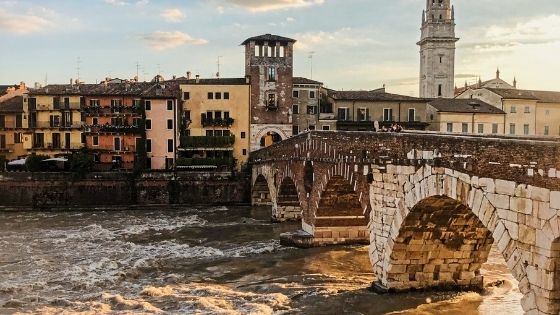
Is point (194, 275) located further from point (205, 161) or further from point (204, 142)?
point (204, 142)

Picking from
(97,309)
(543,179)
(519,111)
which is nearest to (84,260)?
(97,309)

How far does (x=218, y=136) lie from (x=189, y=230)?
679 inches

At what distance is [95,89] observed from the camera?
53906mm

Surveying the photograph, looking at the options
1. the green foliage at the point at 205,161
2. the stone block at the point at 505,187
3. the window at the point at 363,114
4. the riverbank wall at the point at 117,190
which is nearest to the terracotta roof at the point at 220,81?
the green foliage at the point at 205,161

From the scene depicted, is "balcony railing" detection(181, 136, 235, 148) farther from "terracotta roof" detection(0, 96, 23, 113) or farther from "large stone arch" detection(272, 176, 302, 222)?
"terracotta roof" detection(0, 96, 23, 113)

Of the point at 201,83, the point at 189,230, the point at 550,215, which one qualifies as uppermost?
the point at 201,83

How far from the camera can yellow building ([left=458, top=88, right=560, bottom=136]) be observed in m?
52.6

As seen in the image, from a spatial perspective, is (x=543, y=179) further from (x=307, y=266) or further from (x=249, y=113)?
(x=249, y=113)

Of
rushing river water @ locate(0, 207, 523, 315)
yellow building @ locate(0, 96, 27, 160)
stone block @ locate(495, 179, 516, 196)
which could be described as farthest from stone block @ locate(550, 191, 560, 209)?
yellow building @ locate(0, 96, 27, 160)

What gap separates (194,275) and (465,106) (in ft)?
116

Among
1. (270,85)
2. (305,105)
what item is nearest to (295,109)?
(305,105)

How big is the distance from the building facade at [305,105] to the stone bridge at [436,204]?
2078 centimetres

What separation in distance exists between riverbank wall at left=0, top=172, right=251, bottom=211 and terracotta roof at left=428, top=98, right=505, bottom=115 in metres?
17.8

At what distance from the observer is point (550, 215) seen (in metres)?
11.6
